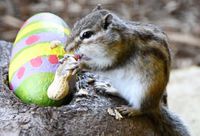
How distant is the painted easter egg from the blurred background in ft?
7.22

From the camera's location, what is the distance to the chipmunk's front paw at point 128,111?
272 centimetres

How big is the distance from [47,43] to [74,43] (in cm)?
17

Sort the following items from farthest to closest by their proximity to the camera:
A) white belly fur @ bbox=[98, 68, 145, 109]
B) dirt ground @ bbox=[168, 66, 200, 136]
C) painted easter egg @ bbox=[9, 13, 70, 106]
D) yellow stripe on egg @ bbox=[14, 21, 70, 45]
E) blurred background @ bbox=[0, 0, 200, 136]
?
blurred background @ bbox=[0, 0, 200, 136] < dirt ground @ bbox=[168, 66, 200, 136] < yellow stripe on egg @ bbox=[14, 21, 70, 45] < white belly fur @ bbox=[98, 68, 145, 109] < painted easter egg @ bbox=[9, 13, 70, 106]

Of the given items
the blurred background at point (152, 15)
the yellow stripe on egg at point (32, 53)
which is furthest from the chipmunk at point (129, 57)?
the blurred background at point (152, 15)

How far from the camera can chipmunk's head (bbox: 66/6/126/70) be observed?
278 centimetres

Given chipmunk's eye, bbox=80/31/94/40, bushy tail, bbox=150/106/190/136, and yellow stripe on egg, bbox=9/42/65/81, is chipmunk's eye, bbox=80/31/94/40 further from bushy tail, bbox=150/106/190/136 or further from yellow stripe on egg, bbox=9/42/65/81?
bushy tail, bbox=150/106/190/136

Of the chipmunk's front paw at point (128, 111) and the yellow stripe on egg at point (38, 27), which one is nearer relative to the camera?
the chipmunk's front paw at point (128, 111)

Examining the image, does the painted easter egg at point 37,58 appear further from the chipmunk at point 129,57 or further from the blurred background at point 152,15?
the blurred background at point 152,15

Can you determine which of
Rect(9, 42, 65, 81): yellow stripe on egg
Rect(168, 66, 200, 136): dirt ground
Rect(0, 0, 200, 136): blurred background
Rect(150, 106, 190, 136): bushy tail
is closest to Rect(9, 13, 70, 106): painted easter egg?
Rect(9, 42, 65, 81): yellow stripe on egg

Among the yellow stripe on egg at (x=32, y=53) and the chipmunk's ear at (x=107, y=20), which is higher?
the chipmunk's ear at (x=107, y=20)

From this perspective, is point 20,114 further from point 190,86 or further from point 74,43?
point 190,86

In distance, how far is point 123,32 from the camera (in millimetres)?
2844

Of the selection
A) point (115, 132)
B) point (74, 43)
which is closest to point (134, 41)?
point (74, 43)

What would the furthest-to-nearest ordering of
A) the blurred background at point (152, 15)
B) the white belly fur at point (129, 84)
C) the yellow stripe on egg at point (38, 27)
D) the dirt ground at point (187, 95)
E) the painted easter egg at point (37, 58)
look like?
the blurred background at point (152, 15)
the dirt ground at point (187, 95)
the yellow stripe on egg at point (38, 27)
the white belly fur at point (129, 84)
the painted easter egg at point (37, 58)
